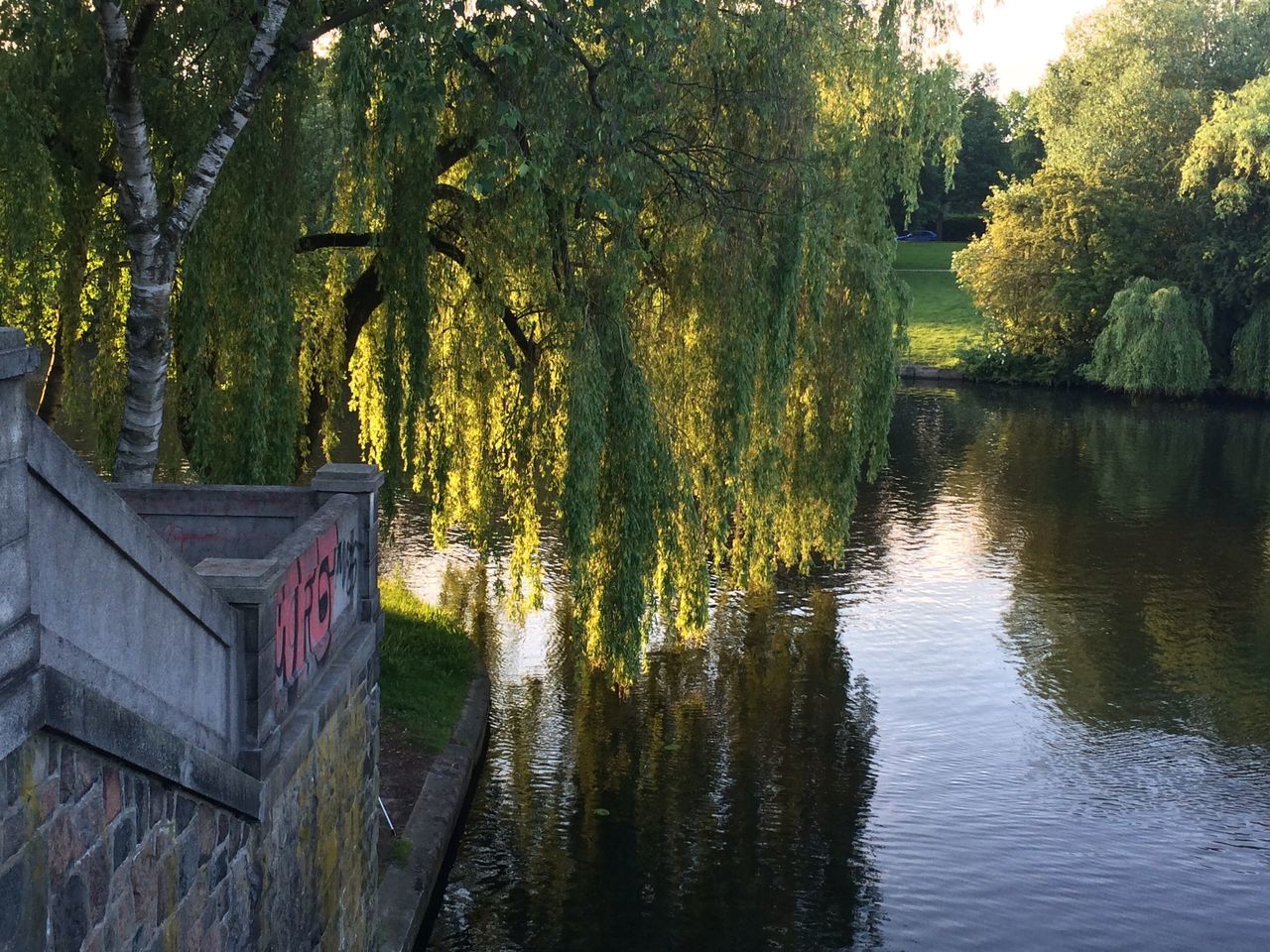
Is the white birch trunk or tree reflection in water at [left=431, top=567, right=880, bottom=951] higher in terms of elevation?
the white birch trunk

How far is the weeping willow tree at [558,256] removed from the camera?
11945 mm

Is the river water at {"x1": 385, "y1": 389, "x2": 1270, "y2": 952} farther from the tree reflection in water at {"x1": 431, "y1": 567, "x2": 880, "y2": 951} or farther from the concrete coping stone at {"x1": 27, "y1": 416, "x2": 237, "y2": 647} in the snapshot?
the concrete coping stone at {"x1": 27, "y1": 416, "x2": 237, "y2": 647}

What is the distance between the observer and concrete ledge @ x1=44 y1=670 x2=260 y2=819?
4703mm

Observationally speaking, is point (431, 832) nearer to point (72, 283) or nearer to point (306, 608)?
point (306, 608)

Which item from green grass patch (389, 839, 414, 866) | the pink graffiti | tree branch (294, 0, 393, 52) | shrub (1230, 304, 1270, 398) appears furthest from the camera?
shrub (1230, 304, 1270, 398)

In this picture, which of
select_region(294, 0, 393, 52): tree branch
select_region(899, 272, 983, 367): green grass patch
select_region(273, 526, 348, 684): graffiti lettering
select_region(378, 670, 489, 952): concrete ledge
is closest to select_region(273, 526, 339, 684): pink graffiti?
select_region(273, 526, 348, 684): graffiti lettering

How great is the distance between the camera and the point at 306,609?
7.91 metres

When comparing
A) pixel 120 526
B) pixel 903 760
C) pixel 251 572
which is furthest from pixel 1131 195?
pixel 120 526

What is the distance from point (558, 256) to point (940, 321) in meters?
49.7

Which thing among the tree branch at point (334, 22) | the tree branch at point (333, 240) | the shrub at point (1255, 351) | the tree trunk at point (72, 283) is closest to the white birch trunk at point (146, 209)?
the tree branch at point (334, 22)

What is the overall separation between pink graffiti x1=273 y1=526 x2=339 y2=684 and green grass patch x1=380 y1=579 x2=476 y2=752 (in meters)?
6.94

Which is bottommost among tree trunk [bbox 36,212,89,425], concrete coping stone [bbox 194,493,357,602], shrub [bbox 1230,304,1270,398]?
shrub [bbox 1230,304,1270,398]

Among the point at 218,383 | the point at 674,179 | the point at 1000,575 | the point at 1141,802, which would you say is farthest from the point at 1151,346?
the point at 218,383

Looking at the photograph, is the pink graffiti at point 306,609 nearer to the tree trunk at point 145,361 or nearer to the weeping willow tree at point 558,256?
the tree trunk at point 145,361
